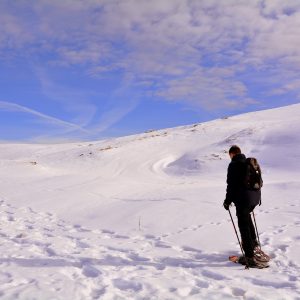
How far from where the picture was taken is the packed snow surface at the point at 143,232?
6180 millimetres

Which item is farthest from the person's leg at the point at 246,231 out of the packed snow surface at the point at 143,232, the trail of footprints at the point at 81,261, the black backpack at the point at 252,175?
the trail of footprints at the point at 81,261

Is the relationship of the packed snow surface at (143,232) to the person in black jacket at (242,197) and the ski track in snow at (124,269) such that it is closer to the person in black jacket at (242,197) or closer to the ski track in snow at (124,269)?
the ski track in snow at (124,269)

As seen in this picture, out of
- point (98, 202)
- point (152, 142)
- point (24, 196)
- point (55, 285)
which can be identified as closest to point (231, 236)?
point (55, 285)

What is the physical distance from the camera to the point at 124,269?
705 centimetres

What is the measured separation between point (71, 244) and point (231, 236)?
3.51 metres

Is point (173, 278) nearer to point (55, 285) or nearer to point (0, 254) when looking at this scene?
point (55, 285)

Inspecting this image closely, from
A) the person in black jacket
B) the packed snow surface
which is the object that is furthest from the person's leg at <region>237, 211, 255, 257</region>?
the packed snow surface

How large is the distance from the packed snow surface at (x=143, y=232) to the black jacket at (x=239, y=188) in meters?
1.12

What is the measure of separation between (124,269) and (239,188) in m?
2.47

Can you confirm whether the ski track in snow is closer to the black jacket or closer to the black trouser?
the black trouser

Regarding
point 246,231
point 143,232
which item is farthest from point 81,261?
point 246,231

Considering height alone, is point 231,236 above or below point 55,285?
above

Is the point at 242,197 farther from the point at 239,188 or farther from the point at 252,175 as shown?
the point at 252,175

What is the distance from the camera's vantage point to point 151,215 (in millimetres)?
11422
